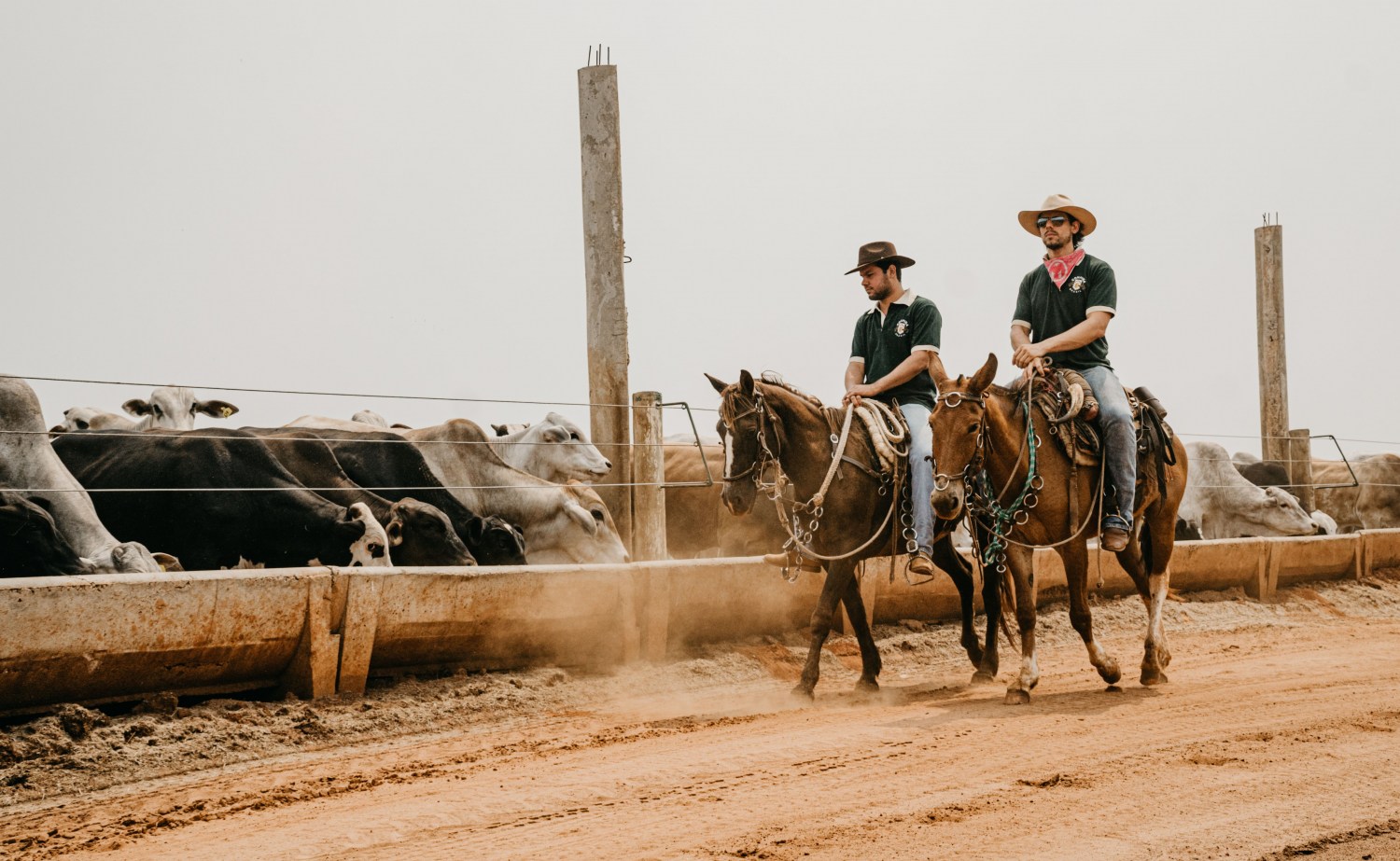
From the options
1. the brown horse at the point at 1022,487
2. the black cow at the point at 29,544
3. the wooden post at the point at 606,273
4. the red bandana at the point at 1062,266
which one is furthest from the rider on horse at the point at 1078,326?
the black cow at the point at 29,544

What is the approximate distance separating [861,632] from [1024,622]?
4.03ft

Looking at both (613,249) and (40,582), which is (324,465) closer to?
(613,249)

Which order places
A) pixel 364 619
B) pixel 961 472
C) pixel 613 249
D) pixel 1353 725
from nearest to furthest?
pixel 1353 725 < pixel 364 619 < pixel 961 472 < pixel 613 249

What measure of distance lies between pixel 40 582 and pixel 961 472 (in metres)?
5.00

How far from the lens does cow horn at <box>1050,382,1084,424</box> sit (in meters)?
8.50

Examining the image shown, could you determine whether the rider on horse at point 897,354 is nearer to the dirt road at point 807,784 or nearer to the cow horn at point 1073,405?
the cow horn at point 1073,405

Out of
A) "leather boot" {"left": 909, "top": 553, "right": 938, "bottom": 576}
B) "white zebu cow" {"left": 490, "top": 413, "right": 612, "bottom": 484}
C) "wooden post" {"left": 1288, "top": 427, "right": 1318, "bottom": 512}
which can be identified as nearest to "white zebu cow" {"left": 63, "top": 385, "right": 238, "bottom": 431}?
"white zebu cow" {"left": 490, "top": 413, "right": 612, "bottom": 484}

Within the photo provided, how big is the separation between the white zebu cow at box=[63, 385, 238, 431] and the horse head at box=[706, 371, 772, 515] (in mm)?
8917

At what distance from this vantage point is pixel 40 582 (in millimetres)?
6051

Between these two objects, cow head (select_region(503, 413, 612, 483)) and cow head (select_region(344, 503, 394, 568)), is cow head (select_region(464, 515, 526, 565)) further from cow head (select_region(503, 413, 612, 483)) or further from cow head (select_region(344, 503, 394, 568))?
cow head (select_region(503, 413, 612, 483))

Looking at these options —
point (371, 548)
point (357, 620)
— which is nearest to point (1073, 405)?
point (357, 620)

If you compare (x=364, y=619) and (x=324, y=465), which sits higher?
(x=324, y=465)

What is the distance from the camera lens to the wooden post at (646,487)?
10.2 m

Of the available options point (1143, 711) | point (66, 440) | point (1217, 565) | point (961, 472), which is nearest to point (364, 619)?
point (961, 472)
